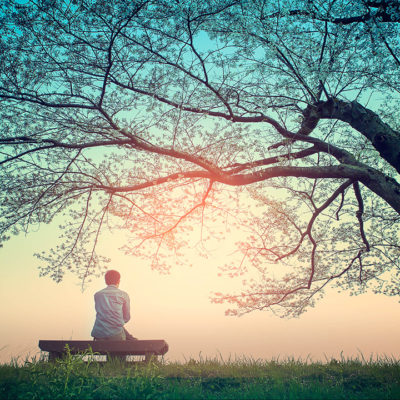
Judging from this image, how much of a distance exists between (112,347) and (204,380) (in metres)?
1.68

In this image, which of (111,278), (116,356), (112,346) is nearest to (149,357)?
(116,356)

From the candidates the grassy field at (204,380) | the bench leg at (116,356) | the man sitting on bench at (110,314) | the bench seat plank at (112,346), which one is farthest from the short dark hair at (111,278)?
the grassy field at (204,380)

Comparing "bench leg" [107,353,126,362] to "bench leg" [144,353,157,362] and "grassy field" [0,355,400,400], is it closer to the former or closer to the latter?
"grassy field" [0,355,400,400]

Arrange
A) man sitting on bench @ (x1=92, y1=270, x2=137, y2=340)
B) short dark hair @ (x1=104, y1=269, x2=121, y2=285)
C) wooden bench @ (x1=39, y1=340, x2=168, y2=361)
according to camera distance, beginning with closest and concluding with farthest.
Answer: wooden bench @ (x1=39, y1=340, x2=168, y2=361)
man sitting on bench @ (x1=92, y1=270, x2=137, y2=340)
short dark hair @ (x1=104, y1=269, x2=121, y2=285)

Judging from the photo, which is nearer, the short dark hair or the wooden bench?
the wooden bench

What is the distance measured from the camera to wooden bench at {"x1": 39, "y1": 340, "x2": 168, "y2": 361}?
5.48 meters

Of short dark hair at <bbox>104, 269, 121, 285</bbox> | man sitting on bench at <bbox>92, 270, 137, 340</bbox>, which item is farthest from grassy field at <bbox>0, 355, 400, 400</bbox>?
short dark hair at <bbox>104, 269, 121, 285</bbox>

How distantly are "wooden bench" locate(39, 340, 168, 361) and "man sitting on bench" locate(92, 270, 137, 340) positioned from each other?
549 mm

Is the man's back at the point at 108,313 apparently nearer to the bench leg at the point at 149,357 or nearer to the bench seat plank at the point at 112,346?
the bench seat plank at the point at 112,346

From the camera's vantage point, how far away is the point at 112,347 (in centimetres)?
554

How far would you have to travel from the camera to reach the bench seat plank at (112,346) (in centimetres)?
548

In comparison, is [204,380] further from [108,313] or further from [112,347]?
[108,313]

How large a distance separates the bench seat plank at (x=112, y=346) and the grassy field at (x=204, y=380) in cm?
19

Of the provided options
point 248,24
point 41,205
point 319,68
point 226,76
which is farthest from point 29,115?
point 319,68
